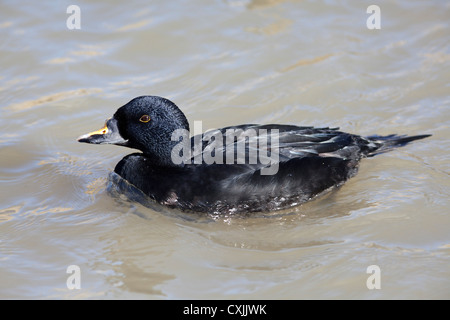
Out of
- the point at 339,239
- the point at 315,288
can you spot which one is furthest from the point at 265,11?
the point at 315,288

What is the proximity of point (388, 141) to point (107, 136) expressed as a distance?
3042 mm

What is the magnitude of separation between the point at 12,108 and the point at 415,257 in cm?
544

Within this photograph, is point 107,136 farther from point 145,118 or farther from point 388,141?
point 388,141

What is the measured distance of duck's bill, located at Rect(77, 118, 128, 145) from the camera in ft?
21.3

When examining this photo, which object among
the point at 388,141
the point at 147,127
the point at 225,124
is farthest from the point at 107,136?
the point at 388,141

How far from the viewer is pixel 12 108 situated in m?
8.40

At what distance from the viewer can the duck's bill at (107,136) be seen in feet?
21.3

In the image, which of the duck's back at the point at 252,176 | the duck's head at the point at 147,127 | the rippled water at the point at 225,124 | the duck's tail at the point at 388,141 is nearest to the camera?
the rippled water at the point at 225,124

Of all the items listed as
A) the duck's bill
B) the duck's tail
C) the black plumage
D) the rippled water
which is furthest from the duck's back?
the duck's tail

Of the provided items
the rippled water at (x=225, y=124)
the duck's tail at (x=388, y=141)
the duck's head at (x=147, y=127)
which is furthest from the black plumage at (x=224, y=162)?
the duck's tail at (x=388, y=141)

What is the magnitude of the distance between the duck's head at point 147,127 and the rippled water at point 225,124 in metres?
0.60

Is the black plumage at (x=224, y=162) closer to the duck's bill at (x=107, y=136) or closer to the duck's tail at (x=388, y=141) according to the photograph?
the duck's bill at (x=107, y=136)

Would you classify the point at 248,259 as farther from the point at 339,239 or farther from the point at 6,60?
the point at 6,60
